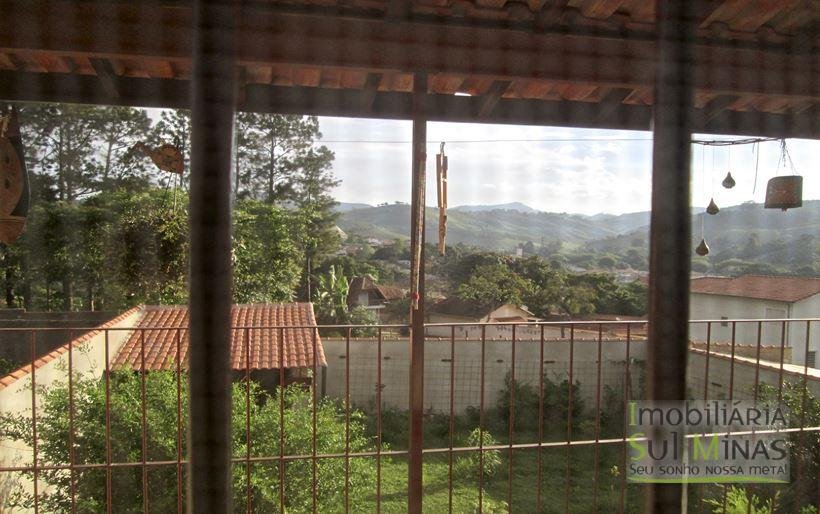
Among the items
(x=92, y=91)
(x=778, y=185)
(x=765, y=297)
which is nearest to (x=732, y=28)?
(x=778, y=185)

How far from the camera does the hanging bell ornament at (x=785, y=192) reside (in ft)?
8.46

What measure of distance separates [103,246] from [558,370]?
23.5 feet

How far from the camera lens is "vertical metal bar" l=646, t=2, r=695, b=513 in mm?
634

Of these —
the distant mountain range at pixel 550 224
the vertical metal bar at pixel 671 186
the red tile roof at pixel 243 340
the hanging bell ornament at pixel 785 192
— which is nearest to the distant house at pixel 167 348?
the red tile roof at pixel 243 340

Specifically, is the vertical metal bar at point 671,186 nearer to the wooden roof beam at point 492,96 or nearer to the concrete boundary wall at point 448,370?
the wooden roof beam at point 492,96

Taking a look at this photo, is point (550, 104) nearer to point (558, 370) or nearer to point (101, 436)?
point (101, 436)

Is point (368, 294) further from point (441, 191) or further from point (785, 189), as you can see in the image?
point (441, 191)

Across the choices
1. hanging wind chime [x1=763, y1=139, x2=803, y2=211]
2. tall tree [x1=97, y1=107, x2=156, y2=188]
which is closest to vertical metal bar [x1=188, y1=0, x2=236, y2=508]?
hanging wind chime [x1=763, y1=139, x2=803, y2=211]

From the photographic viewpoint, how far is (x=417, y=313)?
1.65m

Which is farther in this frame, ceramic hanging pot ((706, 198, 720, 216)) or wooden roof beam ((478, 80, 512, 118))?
ceramic hanging pot ((706, 198, 720, 216))

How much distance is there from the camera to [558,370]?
9.19 meters

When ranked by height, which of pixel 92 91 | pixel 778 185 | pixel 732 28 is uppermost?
pixel 732 28

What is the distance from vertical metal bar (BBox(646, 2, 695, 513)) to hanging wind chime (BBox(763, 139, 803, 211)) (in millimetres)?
2392

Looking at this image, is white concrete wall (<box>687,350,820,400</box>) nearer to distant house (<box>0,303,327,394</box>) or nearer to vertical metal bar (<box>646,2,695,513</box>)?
distant house (<box>0,303,327,394</box>)
